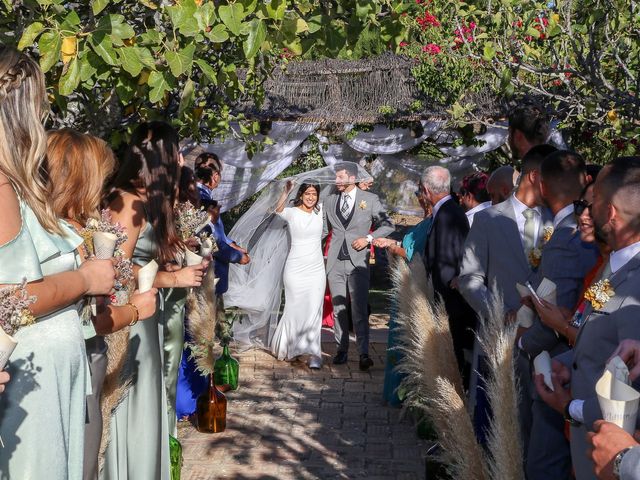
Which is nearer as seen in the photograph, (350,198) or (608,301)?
(608,301)

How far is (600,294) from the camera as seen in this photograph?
129 inches

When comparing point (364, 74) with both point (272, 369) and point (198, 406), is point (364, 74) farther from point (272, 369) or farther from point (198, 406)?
point (198, 406)

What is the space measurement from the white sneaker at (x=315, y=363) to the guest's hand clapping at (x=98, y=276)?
6948 mm

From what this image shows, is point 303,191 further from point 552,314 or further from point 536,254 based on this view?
point 552,314

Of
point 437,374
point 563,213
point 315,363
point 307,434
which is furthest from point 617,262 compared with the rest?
point 315,363

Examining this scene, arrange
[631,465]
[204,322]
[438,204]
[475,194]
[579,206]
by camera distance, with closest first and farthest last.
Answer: [631,465]
[579,206]
[204,322]
[438,204]
[475,194]

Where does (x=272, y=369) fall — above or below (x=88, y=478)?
below

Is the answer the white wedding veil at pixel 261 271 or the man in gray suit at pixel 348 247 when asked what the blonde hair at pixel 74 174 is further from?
the white wedding veil at pixel 261 271

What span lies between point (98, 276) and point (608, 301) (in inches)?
72.3

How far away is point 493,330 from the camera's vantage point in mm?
3727

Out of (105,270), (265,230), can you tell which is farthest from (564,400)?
(265,230)

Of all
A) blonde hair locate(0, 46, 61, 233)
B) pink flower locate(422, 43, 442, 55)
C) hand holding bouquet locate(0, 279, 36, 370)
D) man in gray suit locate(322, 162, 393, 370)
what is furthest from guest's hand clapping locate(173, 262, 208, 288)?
pink flower locate(422, 43, 442, 55)

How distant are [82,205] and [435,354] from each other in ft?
6.71

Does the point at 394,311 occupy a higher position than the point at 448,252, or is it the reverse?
the point at 448,252
